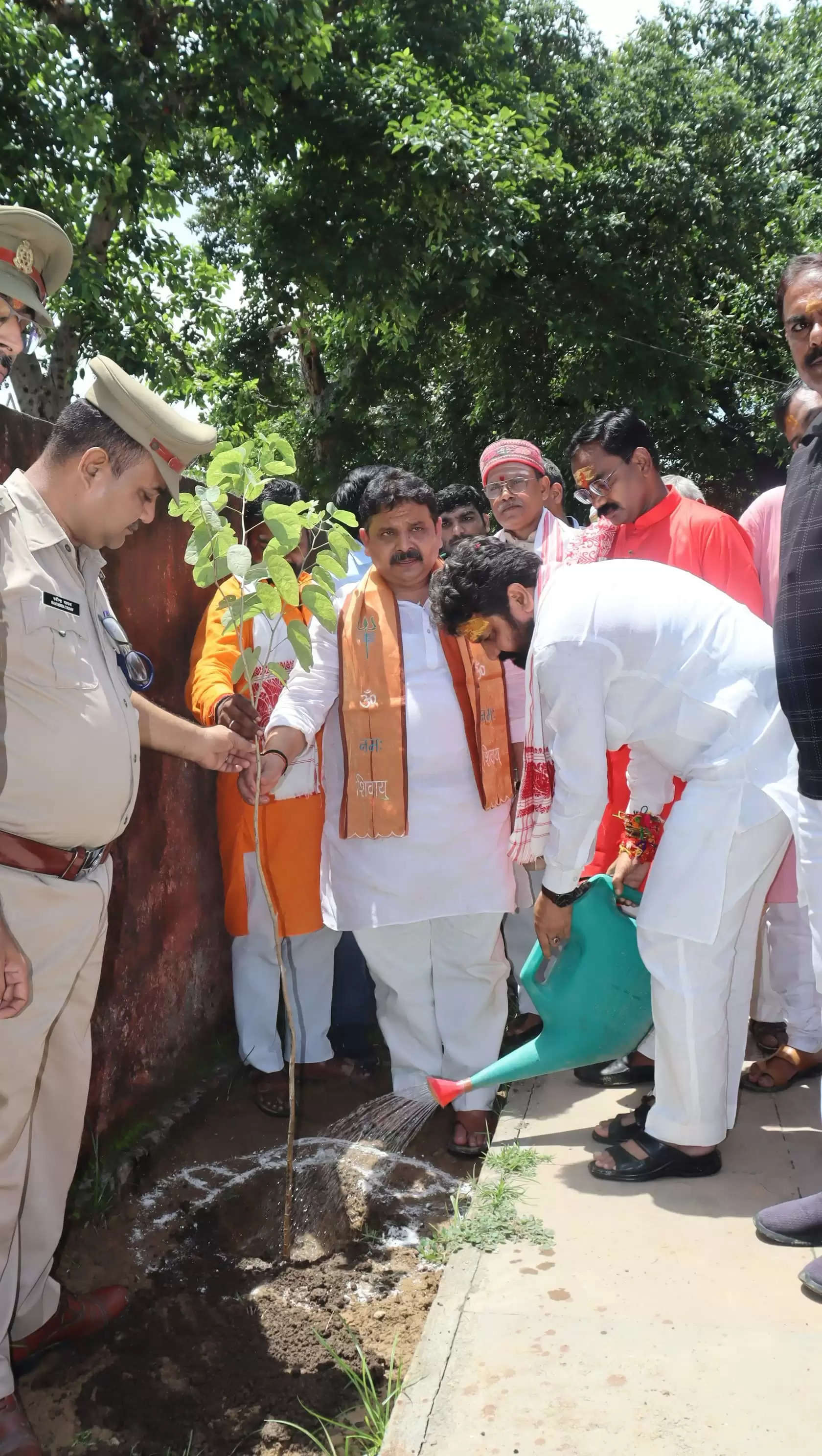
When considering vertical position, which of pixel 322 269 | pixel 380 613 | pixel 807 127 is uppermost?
pixel 807 127

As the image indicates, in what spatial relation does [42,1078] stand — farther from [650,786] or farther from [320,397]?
[320,397]

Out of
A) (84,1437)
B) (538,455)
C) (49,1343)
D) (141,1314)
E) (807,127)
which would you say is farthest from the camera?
(807,127)

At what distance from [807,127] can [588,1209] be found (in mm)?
16844

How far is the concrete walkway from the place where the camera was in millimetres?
1951

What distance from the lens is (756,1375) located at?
2.05 metres

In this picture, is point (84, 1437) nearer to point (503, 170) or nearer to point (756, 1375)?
point (756, 1375)

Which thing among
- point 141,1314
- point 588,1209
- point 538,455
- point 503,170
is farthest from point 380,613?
point 503,170

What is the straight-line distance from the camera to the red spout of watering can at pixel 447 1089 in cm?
323

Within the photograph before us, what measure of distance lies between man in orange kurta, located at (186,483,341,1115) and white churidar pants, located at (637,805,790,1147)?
4.71 ft

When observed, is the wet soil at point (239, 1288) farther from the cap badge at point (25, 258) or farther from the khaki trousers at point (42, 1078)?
the cap badge at point (25, 258)

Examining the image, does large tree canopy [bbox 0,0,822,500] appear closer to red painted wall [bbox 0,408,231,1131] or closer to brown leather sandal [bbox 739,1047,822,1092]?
red painted wall [bbox 0,408,231,1131]

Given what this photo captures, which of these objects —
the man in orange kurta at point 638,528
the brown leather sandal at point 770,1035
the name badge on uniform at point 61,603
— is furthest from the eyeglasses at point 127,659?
the brown leather sandal at point 770,1035

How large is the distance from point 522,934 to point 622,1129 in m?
1.41

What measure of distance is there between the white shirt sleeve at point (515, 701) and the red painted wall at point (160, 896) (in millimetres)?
1169
